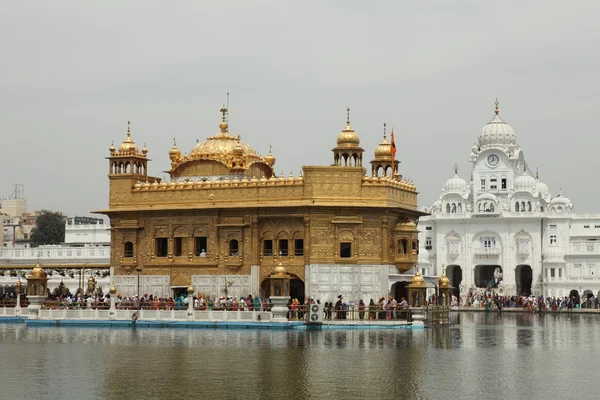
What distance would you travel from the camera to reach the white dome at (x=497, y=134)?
→ 295ft

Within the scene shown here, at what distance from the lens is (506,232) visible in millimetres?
84250

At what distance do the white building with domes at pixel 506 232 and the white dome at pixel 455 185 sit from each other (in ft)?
0.29

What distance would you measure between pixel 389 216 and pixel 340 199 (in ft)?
7.54

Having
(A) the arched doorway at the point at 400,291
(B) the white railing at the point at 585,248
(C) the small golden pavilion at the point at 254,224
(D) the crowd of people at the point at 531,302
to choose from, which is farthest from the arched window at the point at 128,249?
(B) the white railing at the point at 585,248

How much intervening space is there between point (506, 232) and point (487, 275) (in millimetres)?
6991

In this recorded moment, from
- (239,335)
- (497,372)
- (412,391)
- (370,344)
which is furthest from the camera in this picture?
(239,335)

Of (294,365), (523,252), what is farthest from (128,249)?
(523,252)

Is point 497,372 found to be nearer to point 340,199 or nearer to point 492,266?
point 340,199

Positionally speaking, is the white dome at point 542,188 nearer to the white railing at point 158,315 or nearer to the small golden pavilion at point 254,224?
the small golden pavilion at point 254,224

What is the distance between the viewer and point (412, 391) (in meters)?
19.5

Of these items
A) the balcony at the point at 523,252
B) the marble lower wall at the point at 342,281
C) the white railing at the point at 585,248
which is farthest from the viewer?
the balcony at the point at 523,252

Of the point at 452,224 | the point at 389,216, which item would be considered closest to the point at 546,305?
the point at 452,224

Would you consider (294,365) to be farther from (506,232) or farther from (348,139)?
(506,232)

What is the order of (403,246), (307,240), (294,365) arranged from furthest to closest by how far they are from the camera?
(403,246), (307,240), (294,365)
